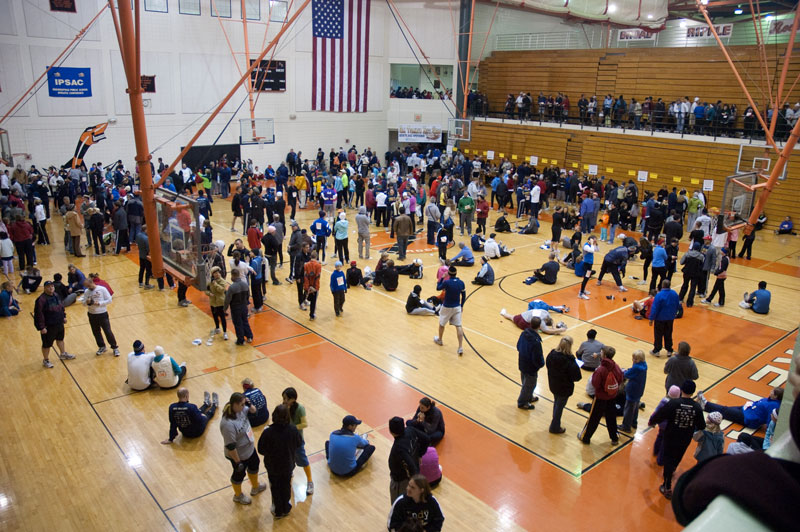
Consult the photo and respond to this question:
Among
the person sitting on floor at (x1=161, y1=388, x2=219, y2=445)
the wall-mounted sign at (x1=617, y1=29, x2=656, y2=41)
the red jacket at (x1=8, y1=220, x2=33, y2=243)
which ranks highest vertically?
the wall-mounted sign at (x1=617, y1=29, x2=656, y2=41)

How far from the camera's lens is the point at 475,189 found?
79.8ft

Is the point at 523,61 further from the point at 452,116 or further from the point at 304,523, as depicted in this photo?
the point at 304,523

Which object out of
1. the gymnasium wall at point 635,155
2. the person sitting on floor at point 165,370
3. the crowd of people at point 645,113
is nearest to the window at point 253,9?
the crowd of people at point 645,113

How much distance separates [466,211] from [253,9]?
18555 mm

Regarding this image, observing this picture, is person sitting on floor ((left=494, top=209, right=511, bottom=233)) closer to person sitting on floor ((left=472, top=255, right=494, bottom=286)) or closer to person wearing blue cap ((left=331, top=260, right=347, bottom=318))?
person sitting on floor ((left=472, top=255, right=494, bottom=286))

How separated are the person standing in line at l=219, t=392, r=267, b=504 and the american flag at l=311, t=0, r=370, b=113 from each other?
2951 centimetres

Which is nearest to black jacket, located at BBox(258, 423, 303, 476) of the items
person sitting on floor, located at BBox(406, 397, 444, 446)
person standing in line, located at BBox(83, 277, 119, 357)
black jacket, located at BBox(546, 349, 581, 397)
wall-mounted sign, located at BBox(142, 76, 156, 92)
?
person sitting on floor, located at BBox(406, 397, 444, 446)

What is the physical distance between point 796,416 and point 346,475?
7947 mm

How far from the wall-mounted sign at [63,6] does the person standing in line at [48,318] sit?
2111 centimetres

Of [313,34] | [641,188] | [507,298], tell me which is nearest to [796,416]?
[507,298]

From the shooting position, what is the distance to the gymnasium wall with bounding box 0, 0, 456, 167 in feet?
85.5

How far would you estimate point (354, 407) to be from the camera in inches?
405

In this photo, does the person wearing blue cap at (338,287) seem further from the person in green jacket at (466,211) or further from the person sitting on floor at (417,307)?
the person in green jacket at (466,211)

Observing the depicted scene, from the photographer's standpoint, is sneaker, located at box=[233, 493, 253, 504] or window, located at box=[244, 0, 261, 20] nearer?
sneaker, located at box=[233, 493, 253, 504]
